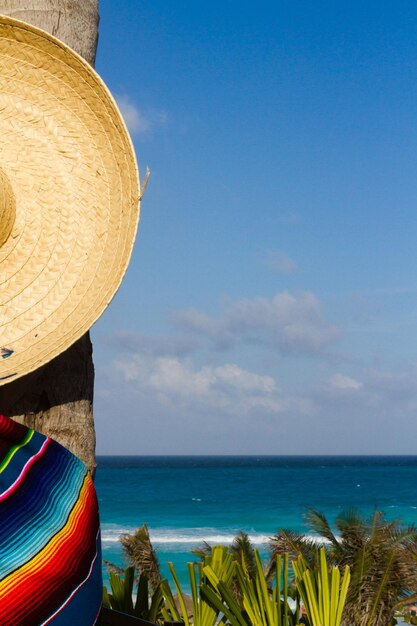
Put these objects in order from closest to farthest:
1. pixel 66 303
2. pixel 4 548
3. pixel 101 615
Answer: pixel 4 548 < pixel 101 615 < pixel 66 303

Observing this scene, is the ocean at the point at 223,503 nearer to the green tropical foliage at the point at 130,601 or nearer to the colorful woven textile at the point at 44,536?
the green tropical foliage at the point at 130,601

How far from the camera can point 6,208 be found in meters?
2.18

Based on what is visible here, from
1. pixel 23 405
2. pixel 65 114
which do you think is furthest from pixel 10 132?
pixel 23 405

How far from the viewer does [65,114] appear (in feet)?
7.51

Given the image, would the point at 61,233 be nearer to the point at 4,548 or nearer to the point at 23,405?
the point at 23,405

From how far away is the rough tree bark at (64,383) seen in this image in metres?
2.33

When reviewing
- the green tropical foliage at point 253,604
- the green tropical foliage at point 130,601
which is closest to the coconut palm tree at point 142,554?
the green tropical foliage at point 130,601

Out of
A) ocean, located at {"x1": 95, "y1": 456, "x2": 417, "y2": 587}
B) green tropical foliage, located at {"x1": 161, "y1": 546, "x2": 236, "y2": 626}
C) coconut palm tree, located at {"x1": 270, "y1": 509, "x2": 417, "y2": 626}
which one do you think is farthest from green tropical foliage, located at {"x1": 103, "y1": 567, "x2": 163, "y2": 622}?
ocean, located at {"x1": 95, "y1": 456, "x2": 417, "y2": 587}

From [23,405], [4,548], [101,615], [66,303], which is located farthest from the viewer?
[23,405]

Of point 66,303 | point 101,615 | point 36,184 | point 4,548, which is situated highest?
point 36,184

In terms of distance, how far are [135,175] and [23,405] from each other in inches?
31.0

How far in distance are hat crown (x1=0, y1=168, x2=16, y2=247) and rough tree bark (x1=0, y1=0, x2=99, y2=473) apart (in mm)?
426

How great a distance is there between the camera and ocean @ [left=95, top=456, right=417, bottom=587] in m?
31.1

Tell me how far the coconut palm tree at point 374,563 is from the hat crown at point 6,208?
545 cm
